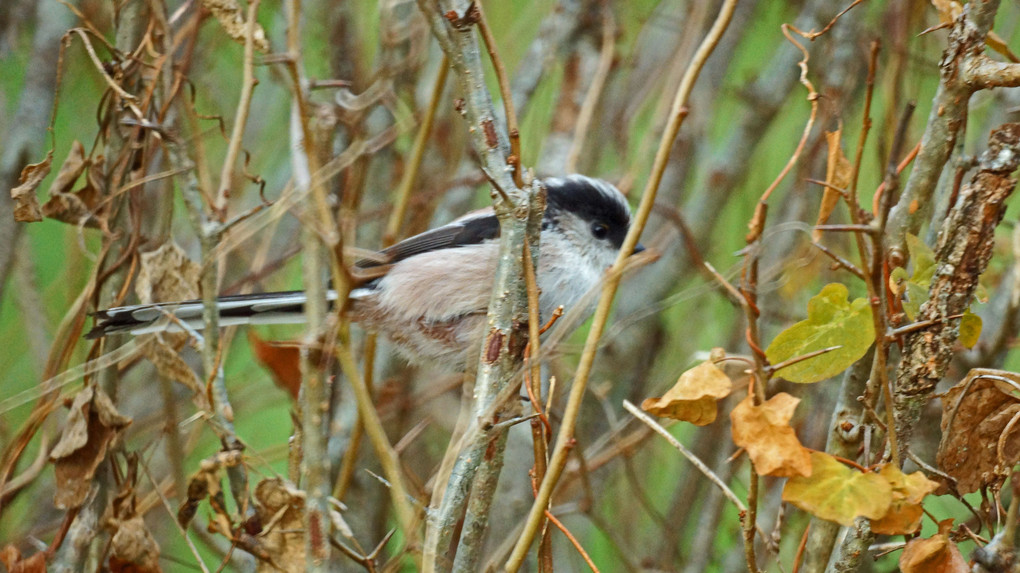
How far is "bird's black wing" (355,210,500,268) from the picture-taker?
9.33 feet

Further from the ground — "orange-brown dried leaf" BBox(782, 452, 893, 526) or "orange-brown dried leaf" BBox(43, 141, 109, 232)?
"orange-brown dried leaf" BBox(43, 141, 109, 232)

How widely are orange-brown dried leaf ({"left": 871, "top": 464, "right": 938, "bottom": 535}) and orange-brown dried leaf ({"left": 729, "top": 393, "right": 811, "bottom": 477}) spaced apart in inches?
4.5

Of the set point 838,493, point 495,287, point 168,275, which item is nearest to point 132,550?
point 168,275

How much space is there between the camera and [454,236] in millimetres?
2865

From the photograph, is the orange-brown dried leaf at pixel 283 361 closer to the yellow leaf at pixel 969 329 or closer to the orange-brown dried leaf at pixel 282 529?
the orange-brown dried leaf at pixel 282 529

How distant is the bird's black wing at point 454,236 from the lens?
2844mm

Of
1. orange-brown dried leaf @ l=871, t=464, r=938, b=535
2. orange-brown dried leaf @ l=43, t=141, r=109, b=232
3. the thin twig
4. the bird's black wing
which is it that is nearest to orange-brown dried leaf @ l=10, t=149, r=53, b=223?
orange-brown dried leaf @ l=43, t=141, r=109, b=232

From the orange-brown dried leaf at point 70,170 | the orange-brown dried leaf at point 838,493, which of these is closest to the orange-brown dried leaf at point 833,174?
the orange-brown dried leaf at point 838,493

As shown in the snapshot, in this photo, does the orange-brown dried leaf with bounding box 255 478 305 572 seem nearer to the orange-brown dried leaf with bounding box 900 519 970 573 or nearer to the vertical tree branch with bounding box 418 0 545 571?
the vertical tree branch with bounding box 418 0 545 571

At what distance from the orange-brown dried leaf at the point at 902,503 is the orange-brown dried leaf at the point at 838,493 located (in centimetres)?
2

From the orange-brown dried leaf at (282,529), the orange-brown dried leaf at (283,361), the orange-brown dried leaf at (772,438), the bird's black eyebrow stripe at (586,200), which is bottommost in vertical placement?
the orange-brown dried leaf at (282,529)

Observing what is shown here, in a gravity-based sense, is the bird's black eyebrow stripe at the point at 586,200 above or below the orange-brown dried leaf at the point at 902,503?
above

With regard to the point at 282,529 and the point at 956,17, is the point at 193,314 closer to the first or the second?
the point at 282,529

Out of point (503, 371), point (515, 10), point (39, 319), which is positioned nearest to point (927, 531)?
point (503, 371)
